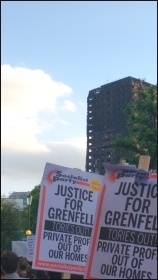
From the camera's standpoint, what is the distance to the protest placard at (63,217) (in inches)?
408

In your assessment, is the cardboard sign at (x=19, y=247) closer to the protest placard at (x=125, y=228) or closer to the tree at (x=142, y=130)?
the tree at (x=142, y=130)

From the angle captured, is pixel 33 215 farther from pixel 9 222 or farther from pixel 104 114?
pixel 104 114

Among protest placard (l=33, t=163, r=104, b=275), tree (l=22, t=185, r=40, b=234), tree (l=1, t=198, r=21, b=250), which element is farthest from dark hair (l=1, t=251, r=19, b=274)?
tree (l=1, t=198, r=21, b=250)

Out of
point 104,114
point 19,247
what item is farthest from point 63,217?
point 104,114

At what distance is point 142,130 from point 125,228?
24269 mm

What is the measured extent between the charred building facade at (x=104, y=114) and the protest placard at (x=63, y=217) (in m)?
90.9

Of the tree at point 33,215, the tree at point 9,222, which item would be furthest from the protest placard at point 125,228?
the tree at point 9,222

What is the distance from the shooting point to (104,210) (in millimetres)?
7531

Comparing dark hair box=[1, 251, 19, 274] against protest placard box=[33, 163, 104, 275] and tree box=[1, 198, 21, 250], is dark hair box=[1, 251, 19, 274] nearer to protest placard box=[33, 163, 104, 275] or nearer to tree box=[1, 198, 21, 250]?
protest placard box=[33, 163, 104, 275]

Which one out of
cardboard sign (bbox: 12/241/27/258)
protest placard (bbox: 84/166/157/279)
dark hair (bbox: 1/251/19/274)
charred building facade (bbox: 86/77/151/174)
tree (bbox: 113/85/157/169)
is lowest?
cardboard sign (bbox: 12/241/27/258)

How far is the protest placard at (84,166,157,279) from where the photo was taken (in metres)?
7.28

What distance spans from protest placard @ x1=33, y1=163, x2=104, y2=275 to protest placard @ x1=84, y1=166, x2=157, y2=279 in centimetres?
281

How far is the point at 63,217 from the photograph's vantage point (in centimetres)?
1048

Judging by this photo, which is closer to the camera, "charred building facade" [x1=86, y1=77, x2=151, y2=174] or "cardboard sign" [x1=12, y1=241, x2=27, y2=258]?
"cardboard sign" [x1=12, y1=241, x2=27, y2=258]
